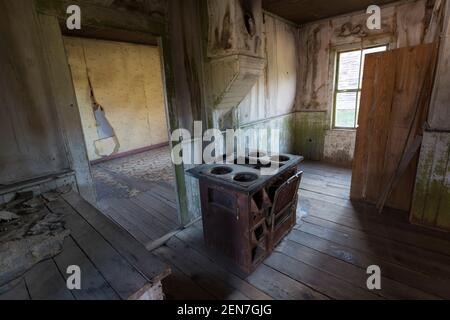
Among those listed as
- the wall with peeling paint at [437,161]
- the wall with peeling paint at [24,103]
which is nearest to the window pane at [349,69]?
the wall with peeling paint at [437,161]

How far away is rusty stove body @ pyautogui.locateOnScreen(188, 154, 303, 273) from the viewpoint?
1766 millimetres

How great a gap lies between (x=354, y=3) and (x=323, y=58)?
95cm

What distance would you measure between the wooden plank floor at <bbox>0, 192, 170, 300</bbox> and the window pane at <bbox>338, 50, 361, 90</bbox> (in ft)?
14.2

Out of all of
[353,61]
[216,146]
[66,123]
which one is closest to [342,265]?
[216,146]

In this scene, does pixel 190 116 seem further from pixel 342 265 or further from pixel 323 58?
pixel 323 58

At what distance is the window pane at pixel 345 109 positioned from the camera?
4137 mm

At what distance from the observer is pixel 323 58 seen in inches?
164

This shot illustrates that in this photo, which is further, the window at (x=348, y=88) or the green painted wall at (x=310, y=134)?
the green painted wall at (x=310, y=134)

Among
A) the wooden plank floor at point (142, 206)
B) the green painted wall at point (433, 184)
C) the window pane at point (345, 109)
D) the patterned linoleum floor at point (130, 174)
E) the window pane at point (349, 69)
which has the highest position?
the window pane at point (349, 69)

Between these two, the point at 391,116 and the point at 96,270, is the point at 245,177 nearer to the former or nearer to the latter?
the point at 96,270

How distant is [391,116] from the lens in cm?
266

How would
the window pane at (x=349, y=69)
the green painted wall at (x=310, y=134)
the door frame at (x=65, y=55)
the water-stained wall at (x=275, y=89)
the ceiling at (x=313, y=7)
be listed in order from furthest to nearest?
the green painted wall at (x=310, y=134) → the window pane at (x=349, y=69) → the water-stained wall at (x=275, y=89) → the ceiling at (x=313, y=7) → the door frame at (x=65, y=55)

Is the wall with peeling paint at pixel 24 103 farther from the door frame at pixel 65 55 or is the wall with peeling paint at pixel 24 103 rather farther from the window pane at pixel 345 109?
the window pane at pixel 345 109

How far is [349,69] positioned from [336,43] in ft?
1.65
